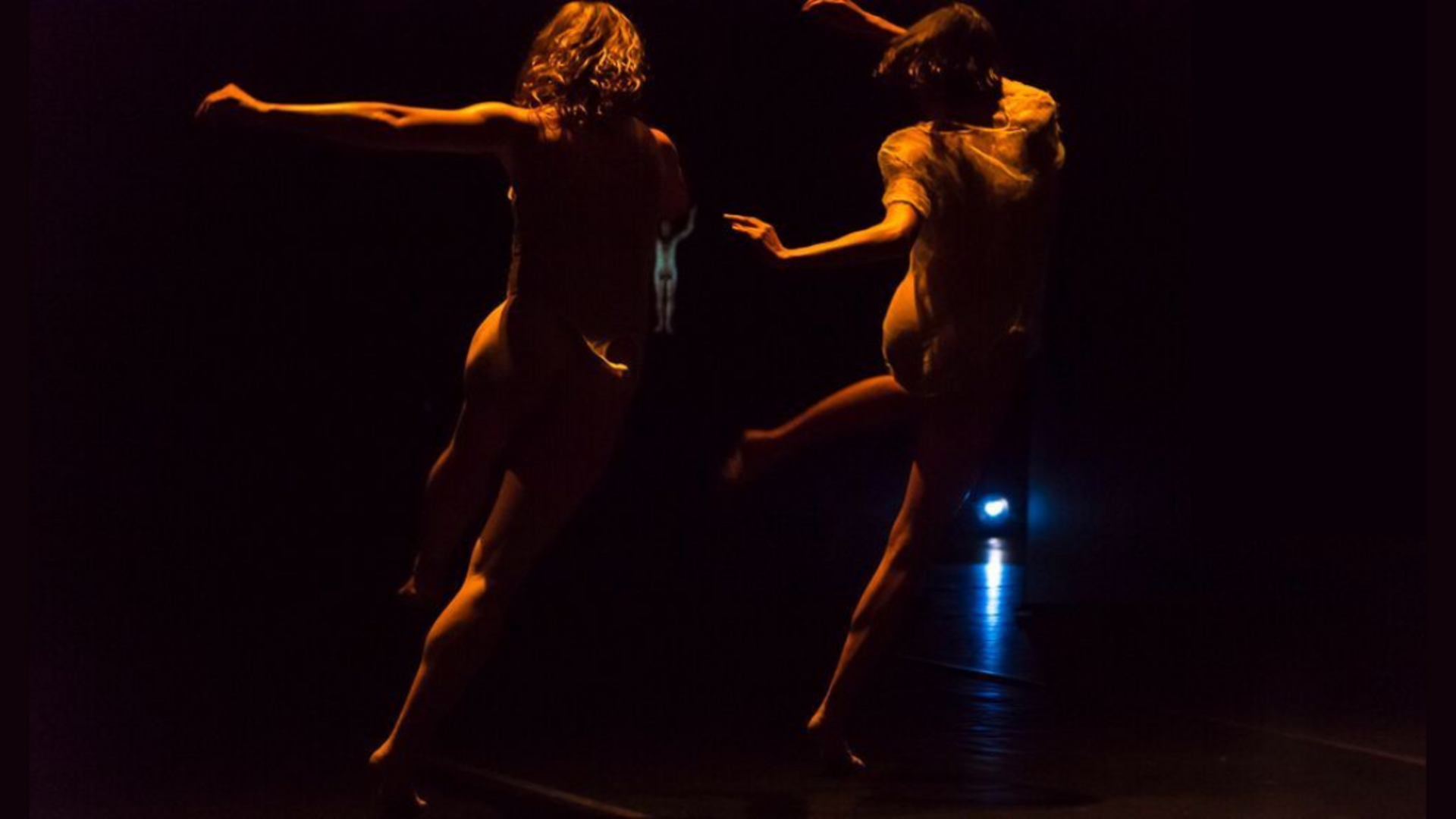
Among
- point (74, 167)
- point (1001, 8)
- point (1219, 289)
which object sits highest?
point (1001, 8)

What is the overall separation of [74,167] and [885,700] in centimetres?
426

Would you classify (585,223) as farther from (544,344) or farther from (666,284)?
(666,284)

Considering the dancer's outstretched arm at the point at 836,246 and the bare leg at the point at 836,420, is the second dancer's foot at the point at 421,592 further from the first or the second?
the dancer's outstretched arm at the point at 836,246

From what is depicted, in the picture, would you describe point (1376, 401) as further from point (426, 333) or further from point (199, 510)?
point (199, 510)

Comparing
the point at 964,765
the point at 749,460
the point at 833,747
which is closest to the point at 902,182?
the point at 749,460

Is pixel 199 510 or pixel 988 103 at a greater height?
pixel 988 103

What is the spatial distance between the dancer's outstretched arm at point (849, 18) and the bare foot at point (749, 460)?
3.22 feet

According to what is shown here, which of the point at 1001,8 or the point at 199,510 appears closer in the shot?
the point at 1001,8

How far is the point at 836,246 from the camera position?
3598 millimetres

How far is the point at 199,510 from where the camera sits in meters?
10.1

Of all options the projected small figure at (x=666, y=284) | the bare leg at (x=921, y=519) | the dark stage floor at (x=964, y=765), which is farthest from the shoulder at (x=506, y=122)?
the projected small figure at (x=666, y=284)

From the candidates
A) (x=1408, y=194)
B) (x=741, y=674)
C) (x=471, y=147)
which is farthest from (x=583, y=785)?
(x=1408, y=194)

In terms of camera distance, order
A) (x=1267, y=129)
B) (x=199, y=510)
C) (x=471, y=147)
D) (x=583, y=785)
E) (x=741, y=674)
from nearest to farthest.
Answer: (x=471, y=147)
(x=583, y=785)
(x=741, y=674)
(x=1267, y=129)
(x=199, y=510)

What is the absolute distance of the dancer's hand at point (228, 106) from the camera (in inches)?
121
